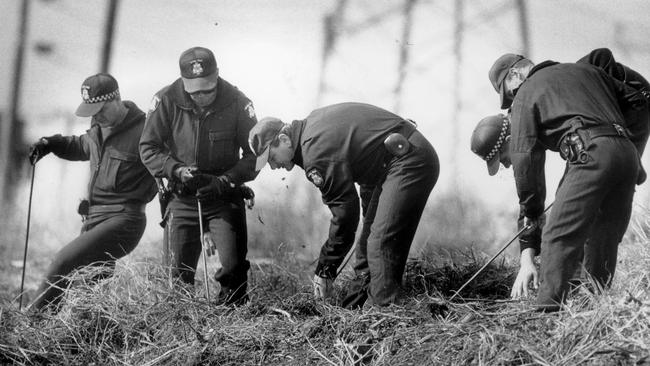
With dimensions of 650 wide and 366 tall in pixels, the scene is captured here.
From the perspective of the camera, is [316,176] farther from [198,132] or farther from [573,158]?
[573,158]

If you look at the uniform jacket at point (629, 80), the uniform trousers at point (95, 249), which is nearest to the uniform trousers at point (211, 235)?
the uniform trousers at point (95, 249)

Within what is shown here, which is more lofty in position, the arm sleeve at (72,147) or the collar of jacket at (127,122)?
the collar of jacket at (127,122)

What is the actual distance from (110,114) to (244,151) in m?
1.17

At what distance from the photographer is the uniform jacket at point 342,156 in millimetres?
5156

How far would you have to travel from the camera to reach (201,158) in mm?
6090

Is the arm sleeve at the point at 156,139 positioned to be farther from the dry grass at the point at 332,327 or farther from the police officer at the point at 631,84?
the police officer at the point at 631,84

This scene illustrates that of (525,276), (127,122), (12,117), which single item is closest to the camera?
(525,276)

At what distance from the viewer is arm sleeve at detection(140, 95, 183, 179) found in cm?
600

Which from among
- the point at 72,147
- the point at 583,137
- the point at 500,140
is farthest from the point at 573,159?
the point at 72,147

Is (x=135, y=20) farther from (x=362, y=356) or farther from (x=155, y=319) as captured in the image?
(x=362, y=356)

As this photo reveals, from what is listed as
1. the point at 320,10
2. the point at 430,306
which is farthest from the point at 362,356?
the point at 320,10

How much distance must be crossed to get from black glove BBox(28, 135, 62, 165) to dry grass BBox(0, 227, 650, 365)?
4.26 feet

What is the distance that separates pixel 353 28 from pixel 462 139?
1.63 m

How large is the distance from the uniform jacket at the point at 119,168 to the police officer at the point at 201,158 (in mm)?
474
